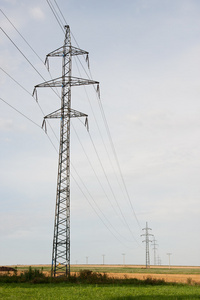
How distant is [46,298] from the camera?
2545 centimetres

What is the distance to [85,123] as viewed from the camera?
4256cm

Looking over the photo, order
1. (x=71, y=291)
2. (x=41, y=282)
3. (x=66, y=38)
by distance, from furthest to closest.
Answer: (x=66, y=38), (x=41, y=282), (x=71, y=291)

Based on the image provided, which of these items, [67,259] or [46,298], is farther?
[67,259]

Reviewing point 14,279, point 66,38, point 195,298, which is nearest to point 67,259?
point 14,279

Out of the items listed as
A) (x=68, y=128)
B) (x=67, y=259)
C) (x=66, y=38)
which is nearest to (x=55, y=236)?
(x=67, y=259)

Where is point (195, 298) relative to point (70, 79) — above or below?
below

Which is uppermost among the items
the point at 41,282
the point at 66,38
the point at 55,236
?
the point at 66,38

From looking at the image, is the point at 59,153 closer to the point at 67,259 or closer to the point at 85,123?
the point at 85,123

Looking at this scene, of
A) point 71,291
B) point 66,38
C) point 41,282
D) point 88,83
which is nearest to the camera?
point 71,291

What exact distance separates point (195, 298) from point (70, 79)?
2911 centimetres

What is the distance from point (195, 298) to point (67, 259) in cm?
1692

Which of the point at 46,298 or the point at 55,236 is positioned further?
the point at 55,236

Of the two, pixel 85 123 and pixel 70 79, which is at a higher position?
pixel 70 79

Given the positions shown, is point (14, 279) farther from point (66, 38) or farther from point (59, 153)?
point (66, 38)
